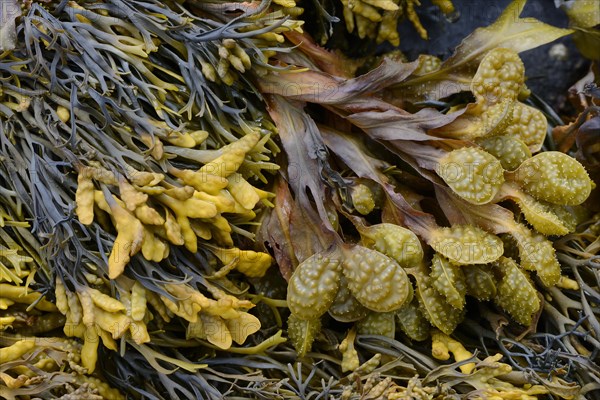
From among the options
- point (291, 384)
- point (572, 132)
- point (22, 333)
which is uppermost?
point (572, 132)

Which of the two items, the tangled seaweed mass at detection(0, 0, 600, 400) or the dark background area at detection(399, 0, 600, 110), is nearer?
the tangled seaweed mass at detection(0, 0, 600, 400)

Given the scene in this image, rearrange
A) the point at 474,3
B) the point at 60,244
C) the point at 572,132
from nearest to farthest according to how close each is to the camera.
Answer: the point at 60,244
the point at 572,132
the point at 474,3

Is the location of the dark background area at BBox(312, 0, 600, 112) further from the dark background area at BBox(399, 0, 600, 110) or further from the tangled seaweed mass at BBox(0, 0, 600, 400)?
the tangled seaweed mass at BBox(0, 0, 600, 400)

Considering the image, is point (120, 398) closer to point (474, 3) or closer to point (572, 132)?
point (572, 132)

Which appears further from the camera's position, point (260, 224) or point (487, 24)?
point (487, 24)

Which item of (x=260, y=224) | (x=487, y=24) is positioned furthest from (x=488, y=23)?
(x=260, y=224)

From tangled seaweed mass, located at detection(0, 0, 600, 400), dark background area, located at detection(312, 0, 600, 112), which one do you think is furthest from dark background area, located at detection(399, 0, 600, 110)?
tangled seaweed mass, located at detection(0, 0, 600, 400)

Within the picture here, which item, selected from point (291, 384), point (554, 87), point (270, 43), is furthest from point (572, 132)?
point (291, 384)

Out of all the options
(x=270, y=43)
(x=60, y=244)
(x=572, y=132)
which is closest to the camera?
(x=60, y=244)

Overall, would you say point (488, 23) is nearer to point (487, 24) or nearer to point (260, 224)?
point (487, 24)
